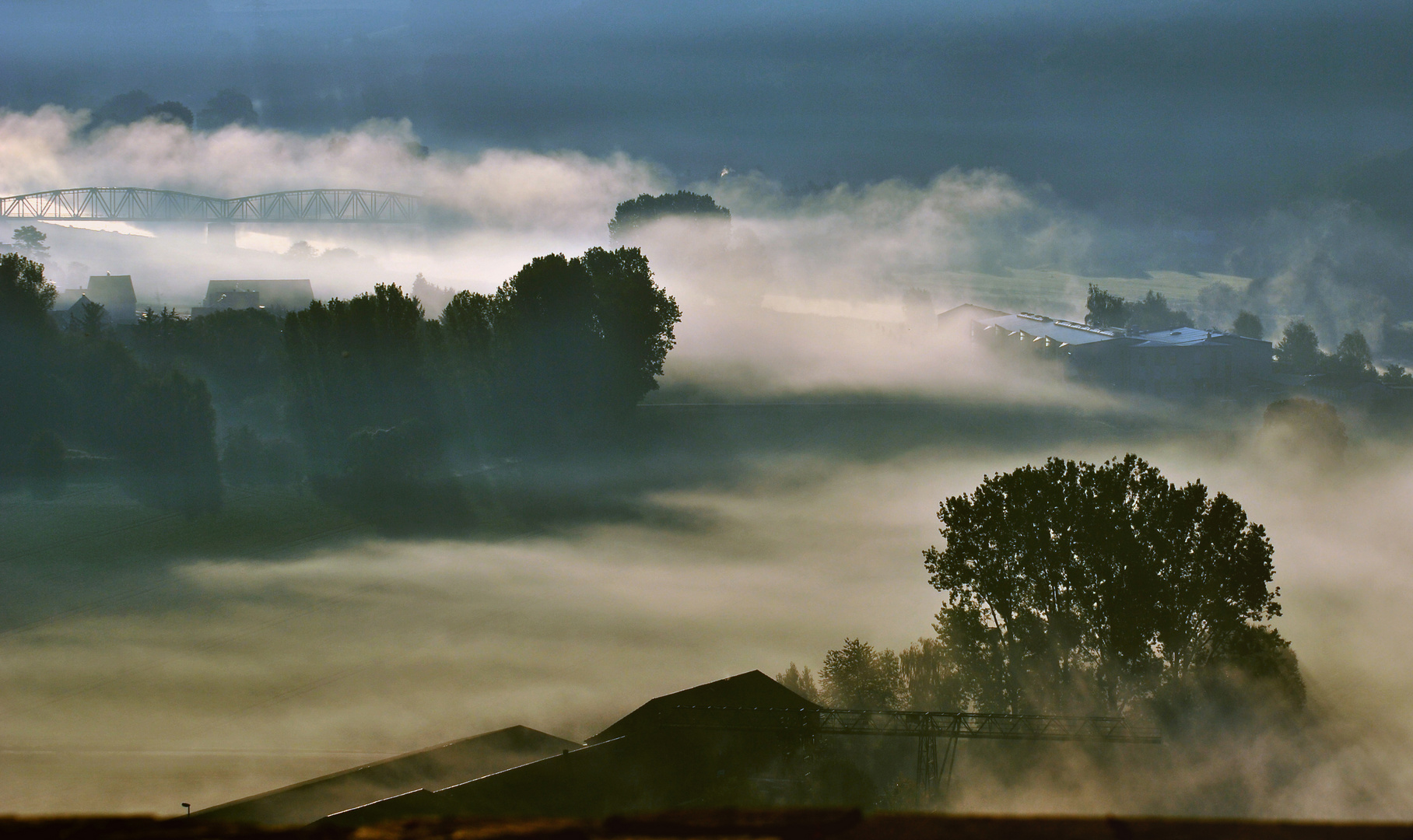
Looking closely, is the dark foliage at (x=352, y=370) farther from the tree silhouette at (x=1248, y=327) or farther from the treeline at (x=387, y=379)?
the tree silhouette at (x=1248, y=327)

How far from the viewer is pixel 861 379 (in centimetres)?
12812

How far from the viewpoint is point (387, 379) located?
78312mm

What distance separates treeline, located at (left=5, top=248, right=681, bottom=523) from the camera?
2955 inches

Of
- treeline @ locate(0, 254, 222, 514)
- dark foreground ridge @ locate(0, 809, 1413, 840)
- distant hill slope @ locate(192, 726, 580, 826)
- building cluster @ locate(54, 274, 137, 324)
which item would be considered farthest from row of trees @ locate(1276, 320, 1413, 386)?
dark foreground ridge @ locate(0, 809, 1413, 840)

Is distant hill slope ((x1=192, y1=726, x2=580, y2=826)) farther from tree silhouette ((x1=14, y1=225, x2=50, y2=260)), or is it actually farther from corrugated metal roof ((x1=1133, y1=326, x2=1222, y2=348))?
tree silhouette ((x1=14, y1=225, x2=50, y2=260))

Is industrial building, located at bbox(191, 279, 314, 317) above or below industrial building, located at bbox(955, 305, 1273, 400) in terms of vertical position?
above

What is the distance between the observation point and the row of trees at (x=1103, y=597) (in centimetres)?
3688

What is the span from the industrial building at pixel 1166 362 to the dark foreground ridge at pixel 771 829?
122 m

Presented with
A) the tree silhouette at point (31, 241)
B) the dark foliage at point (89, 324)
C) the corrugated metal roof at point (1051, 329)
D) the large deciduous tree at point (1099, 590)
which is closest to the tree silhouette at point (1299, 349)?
the corrugated metal roof at point (1051, 329)

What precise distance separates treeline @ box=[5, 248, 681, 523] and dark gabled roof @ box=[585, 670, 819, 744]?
43.4m

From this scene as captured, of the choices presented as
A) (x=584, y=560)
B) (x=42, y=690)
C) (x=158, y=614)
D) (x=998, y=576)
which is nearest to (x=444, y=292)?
(x=584, y=560)

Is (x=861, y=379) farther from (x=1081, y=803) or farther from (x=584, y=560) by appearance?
(x=1081, y=803)

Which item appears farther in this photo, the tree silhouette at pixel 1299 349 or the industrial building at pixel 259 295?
the tree silhouette at pixel 1299 349

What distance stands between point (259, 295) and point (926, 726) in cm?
11750
